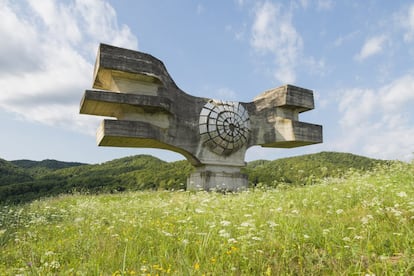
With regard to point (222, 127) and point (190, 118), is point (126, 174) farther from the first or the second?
point (222, 127)

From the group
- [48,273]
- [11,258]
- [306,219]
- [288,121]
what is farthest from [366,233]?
[288,121]

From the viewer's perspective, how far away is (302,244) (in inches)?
143

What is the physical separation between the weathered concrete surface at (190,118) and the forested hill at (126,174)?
1.93 m

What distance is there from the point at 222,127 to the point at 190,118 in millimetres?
1398

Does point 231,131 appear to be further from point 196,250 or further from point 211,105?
point 196,250

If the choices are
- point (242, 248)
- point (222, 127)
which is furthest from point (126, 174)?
point (242, 248)

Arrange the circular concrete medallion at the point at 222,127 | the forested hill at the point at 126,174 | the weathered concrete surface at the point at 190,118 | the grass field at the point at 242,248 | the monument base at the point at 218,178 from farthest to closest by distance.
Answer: the forested hill at the point at 126,174, the circular concrete medallion at the point at 222,127, the monument base at the point at 218,178, the weathered concrete surface at the point at 190,118, the grass field at the point at 242,248

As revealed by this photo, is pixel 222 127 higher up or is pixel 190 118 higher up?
pixel 190 118

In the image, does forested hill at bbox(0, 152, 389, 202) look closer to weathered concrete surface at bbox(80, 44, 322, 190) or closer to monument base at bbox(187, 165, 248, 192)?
monument base at bbox(187, 165, 248, 192)

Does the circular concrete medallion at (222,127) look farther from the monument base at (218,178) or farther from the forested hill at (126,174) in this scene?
the forested hill at (126,174)

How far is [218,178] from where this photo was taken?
528 inches

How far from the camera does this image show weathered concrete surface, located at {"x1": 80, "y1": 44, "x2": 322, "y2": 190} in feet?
38.0

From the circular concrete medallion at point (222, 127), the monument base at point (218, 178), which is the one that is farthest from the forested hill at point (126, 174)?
the circular concrete medallion at point (222, 127)

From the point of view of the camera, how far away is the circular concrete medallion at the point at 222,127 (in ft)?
43.5
